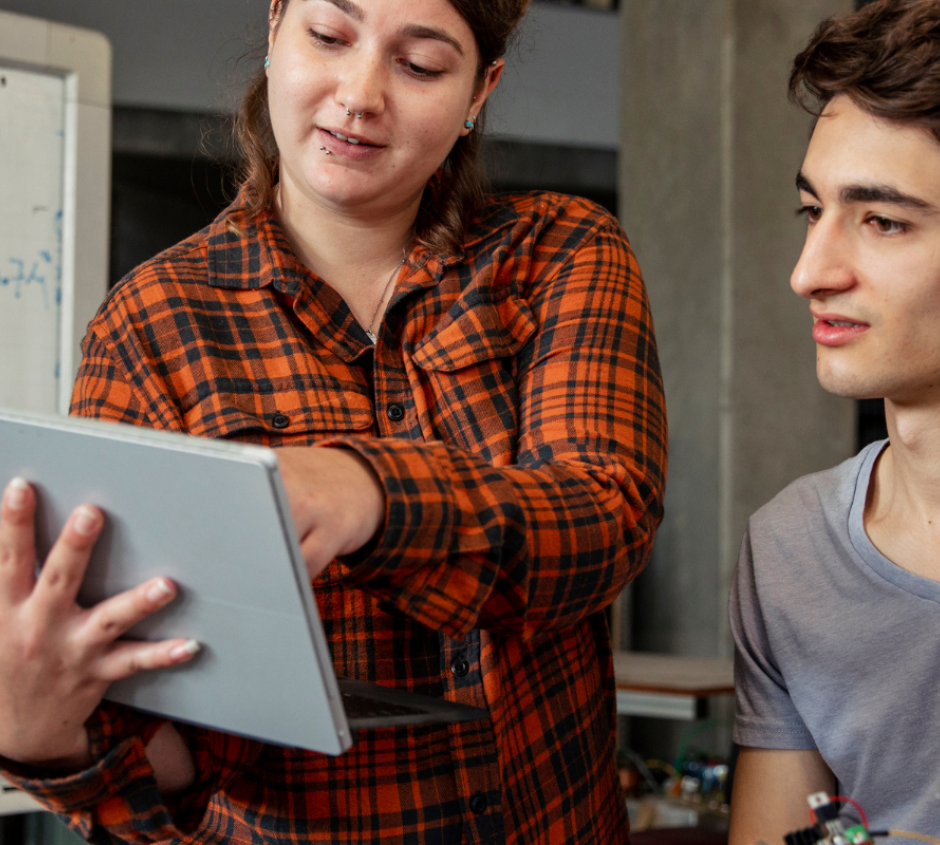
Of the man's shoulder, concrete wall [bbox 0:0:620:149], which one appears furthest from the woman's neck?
concrete wall [bbox 0:0:620:149]

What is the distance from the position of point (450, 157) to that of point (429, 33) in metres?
0.24

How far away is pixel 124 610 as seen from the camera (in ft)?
2.37

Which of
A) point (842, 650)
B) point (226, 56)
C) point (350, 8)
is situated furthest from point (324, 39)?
point (226, 56)

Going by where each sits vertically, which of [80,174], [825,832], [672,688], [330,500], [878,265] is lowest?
[672,688]

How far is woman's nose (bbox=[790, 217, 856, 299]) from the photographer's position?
1160 mm

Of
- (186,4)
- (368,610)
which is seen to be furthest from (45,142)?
(186,4)

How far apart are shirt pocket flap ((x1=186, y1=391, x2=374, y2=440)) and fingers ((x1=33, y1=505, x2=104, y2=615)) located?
0.30 m

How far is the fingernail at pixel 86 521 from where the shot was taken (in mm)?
713

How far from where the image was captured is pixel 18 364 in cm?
175

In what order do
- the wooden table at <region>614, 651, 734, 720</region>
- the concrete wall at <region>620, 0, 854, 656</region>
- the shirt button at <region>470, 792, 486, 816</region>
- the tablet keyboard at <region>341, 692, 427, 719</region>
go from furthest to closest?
the concrete wall at <region>620, 0, 854, 656</region> < the wooden table at <region>614, 651, 734, 720</region> < the shirt button at <region>470, 792, 486, 816</region> < the tablet keyboard at <region>341, 692, 427, 719</region>

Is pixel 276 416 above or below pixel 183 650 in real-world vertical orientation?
above

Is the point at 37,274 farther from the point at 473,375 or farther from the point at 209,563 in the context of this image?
the point at 209,563

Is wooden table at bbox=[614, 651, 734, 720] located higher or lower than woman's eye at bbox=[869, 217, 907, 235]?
lower

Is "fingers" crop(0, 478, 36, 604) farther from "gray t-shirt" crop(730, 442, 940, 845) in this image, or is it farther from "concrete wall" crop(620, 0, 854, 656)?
"concrete wall" crop(620, 0, 854, 656)
